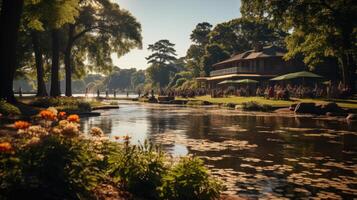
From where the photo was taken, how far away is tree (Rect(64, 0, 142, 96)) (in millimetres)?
43812

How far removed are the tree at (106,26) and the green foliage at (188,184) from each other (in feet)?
128

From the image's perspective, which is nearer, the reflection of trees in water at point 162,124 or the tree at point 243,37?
the reflection of trees in water at point 162,124

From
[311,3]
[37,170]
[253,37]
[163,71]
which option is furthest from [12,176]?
[163,71]

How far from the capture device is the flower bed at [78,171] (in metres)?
5.29

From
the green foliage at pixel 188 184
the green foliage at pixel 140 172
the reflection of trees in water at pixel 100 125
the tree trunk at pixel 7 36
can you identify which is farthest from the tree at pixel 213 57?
the green foliage at pixel 188 184

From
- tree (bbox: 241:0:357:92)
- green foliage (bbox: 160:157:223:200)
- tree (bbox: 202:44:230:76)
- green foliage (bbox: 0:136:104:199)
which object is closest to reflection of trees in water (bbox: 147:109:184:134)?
green foliage (bbox: 160:157:223:200)

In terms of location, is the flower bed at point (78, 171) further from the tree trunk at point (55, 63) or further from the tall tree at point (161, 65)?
the tall tree at point (161, 65)

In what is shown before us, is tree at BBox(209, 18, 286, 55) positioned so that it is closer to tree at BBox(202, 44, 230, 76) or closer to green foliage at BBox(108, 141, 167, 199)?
tree at BBox(202, 44, 230, 76)

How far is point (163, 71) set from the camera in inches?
4870

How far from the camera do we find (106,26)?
4572 cm

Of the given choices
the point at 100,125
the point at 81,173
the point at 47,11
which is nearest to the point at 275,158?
the point at 81,173

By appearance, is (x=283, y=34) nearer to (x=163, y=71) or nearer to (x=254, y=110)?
(x=163, y=71)

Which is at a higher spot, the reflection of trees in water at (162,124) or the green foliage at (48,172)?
the green foliage at (48,172)

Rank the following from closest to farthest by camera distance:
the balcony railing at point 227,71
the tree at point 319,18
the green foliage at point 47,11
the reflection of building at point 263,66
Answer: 1. the green foliage at point 47,11
2. the tree at point 319,18
3. the reflection of building at point 263,66
4. the balcony railing at point 227,71
